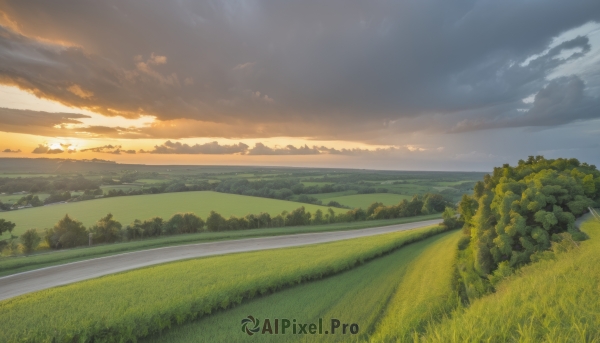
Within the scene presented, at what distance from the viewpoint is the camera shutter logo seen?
9558 mm

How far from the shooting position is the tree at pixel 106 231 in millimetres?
25606

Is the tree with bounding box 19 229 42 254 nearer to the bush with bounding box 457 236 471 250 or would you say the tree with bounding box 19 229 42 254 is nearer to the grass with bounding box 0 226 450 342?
the grass with bounding box 0 226 450 342

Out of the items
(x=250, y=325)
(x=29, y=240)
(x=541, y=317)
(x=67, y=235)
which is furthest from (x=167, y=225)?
(x=541, y=317)

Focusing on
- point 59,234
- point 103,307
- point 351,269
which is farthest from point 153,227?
point 351,269

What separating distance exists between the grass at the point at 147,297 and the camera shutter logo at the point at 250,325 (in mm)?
1263

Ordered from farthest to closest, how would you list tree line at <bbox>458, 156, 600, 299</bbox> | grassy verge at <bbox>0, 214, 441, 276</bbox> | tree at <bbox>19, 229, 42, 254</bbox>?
tree at <bbox>19, 229, 42, 254</bbox>
grassy verge at <bbox>0, 214, 441, 276</bbox>
tree line at <bbox>458, 156, 600, 299</bbox>

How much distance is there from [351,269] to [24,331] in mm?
14862

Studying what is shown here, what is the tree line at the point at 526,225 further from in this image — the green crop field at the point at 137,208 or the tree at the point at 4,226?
the green crop field at the point at 137,208

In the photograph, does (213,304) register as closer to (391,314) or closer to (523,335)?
(391,314)

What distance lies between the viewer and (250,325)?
10000 millimetres

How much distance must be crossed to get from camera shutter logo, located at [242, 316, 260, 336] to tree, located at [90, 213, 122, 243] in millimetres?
22864

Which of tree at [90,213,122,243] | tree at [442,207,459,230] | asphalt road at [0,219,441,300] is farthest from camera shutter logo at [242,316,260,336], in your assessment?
tree at [442,207,459,230]

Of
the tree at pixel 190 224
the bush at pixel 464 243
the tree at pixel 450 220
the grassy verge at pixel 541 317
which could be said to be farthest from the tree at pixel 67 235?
the tree at pixel 450 220

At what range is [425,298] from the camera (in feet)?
37.8
